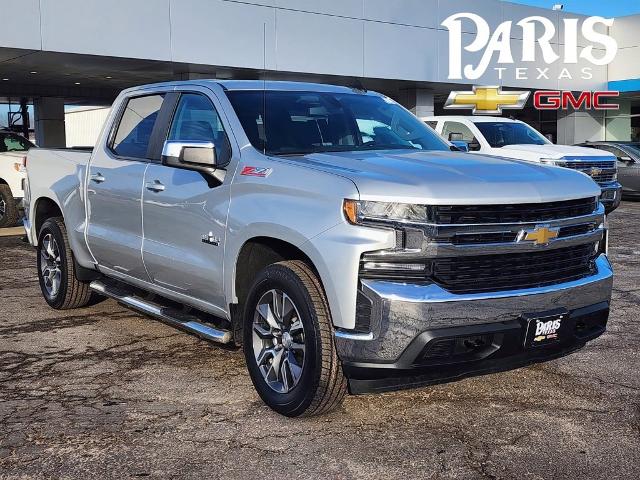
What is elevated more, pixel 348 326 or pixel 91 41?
pixel 91 41

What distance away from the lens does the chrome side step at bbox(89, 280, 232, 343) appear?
489cm

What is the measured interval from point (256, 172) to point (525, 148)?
10356 millimetres

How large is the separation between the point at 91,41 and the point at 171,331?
1521 centimetres

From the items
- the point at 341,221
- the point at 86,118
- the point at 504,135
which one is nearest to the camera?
the point at 341,221

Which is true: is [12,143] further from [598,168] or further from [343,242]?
[343,242]

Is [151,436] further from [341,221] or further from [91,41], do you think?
[91,41]

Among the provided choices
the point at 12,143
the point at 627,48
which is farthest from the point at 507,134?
the point at 627,48

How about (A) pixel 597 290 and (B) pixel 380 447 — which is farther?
(A) pixel 597 290

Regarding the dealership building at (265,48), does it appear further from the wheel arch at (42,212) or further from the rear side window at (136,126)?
the rear side window at (136,126)

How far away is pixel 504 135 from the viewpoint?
14883 mm

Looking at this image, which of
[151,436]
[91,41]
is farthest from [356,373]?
[91,41]

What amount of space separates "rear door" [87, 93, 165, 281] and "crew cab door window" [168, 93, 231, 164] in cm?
31

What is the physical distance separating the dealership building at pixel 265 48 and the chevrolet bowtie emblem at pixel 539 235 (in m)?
10.6

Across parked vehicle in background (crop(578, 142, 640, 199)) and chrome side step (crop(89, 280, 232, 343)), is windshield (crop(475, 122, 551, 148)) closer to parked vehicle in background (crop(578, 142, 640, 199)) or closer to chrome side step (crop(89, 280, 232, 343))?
parked vehicle in background (crop(578, 142, 640, 199))
